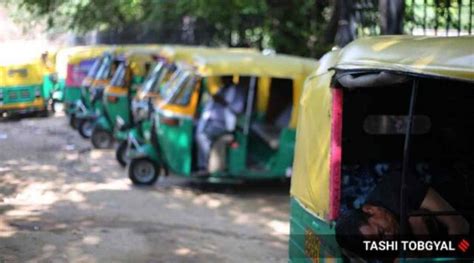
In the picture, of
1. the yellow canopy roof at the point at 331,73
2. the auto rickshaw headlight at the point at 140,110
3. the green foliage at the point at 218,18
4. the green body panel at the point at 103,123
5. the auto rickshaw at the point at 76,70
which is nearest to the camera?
the yellow canopy roof at the point at 331,73

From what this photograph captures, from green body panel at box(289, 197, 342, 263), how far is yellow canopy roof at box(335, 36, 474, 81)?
103 cm

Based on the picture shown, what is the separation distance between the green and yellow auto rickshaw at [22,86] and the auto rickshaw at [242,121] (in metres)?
9.44

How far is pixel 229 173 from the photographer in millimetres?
10484

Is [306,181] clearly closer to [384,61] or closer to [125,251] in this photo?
[384,61]

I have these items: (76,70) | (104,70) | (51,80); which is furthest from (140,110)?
(51,80)

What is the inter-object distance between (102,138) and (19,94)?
201 inches

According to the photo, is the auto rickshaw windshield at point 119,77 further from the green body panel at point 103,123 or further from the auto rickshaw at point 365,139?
the auto rickshaw at point 365,139

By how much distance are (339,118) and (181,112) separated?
6187mm

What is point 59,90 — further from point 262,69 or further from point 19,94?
point 262,69

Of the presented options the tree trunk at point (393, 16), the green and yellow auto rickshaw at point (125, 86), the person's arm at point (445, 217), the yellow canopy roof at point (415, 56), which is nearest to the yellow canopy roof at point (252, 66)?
the tree trunk at point (393, 16)

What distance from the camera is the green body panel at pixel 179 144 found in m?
10.4

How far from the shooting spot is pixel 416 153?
515cm

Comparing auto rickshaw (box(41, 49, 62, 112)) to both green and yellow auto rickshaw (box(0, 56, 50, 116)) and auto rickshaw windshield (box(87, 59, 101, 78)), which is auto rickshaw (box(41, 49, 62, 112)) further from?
auto rickshaw windshield (box(87, 59, 101, 78))

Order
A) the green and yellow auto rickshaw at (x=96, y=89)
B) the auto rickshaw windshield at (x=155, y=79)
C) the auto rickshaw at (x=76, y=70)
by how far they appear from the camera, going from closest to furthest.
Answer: the auto rickshaw windshield at (x=155, y=79) < the green and yellow auto rickshaw at (x=96, y=89) < the auto rickshaw at (x=76, y=70)
